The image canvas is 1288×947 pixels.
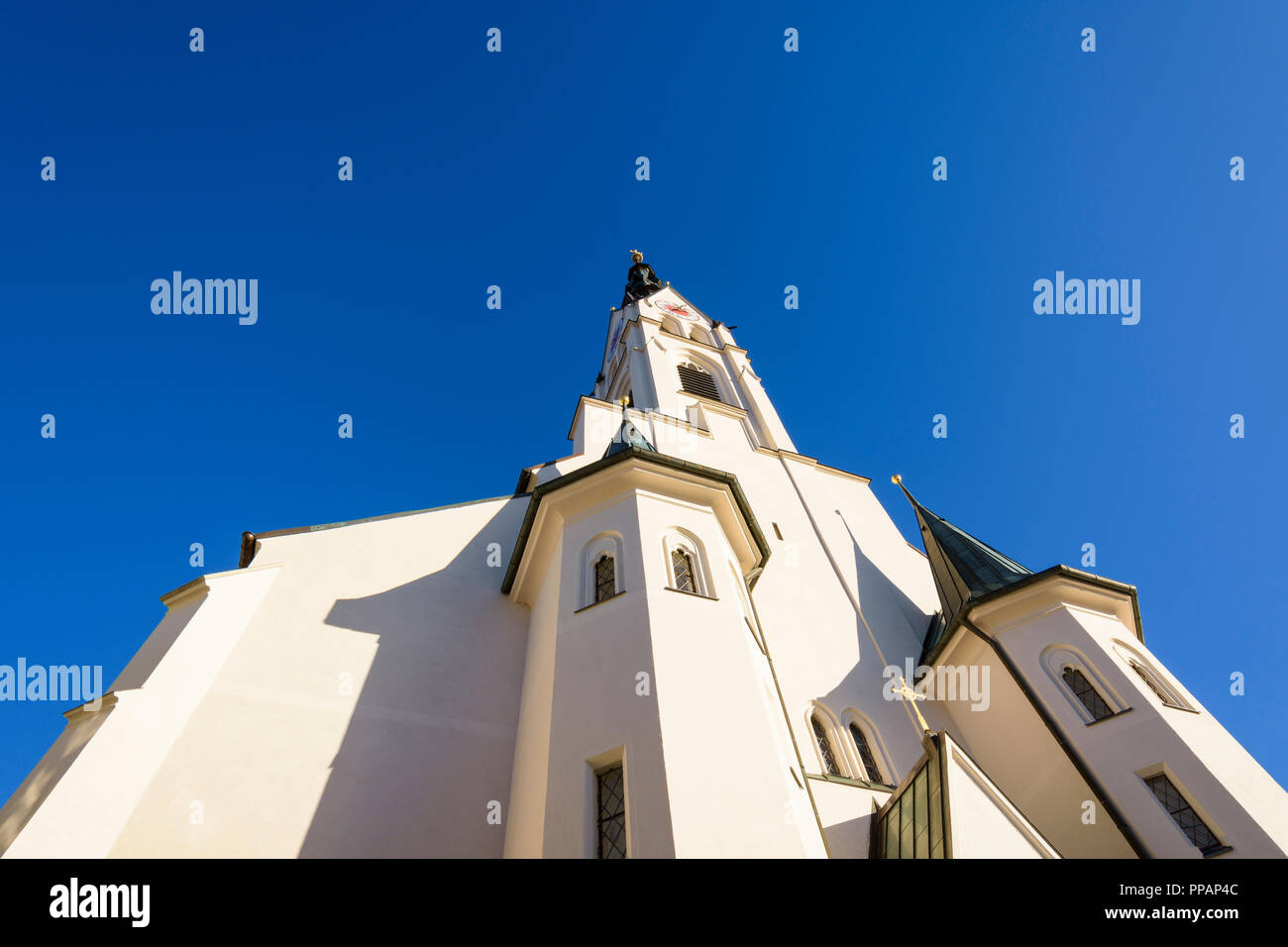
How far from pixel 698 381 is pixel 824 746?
1662 centimetres

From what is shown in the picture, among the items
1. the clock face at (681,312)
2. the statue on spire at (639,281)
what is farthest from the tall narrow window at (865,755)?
the statue on spire at (639,281)

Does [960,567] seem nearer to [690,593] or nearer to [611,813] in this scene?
[690,593]

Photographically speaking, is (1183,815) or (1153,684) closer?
(1183,815)

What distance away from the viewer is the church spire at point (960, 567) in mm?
14703

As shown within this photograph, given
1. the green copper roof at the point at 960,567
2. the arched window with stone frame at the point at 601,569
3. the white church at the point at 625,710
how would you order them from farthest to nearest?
1. the green copper roof at the point at 960,567
2. the arched window with stone frame at the point at 601,569
3. the white church at the point at 625,710

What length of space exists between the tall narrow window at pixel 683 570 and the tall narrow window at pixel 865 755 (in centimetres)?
418

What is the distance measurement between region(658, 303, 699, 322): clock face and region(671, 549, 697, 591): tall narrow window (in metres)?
23.1

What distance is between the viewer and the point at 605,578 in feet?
36.5

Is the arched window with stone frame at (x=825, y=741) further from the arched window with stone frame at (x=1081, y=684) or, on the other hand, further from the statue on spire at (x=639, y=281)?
the statue on spire at (x=639, y=281)

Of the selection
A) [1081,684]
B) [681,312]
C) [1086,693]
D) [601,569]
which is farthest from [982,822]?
[681,312]
